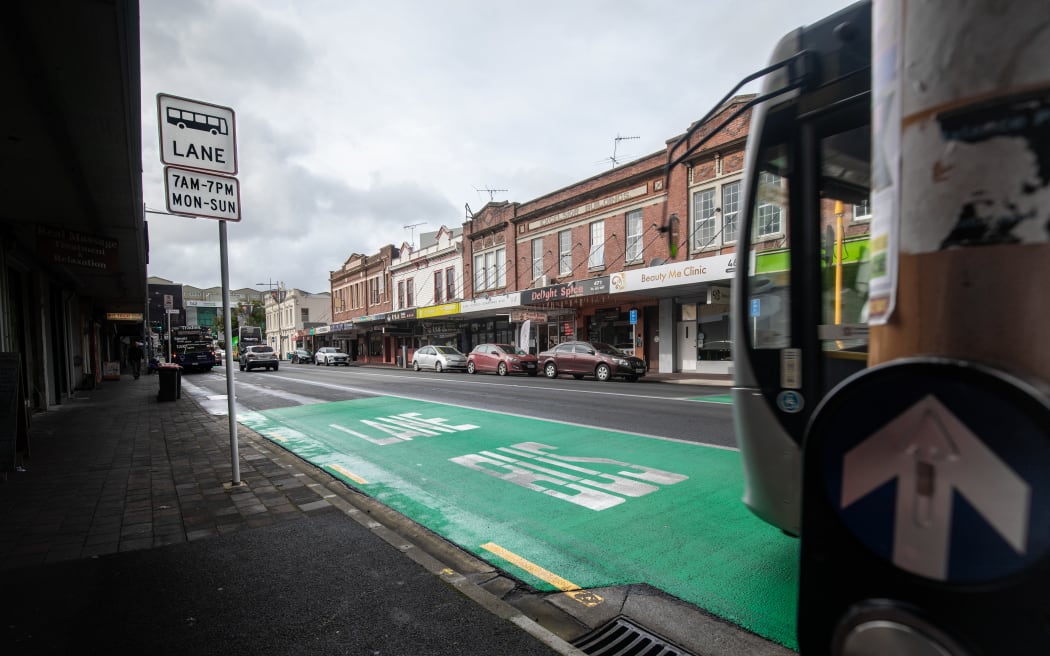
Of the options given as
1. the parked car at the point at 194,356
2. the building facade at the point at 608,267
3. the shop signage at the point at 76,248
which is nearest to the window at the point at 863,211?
the building facade at the point at 608,267

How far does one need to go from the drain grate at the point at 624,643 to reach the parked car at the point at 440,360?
80.0ft

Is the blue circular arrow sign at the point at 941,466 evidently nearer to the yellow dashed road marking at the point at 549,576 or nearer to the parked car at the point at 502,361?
the yellow dashed road marking at the point at 549,576

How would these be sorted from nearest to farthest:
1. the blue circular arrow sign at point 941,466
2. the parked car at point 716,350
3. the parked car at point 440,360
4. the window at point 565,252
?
the blue circular arrow sign at point 941,466, the parked car at point 716,350, the window at point 565,252, the parked car at point 440,360

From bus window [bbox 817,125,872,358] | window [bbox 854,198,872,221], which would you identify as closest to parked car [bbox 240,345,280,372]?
bus window [bbox 817,125,872,358]

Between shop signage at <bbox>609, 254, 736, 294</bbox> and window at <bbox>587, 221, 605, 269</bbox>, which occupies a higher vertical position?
window at <bbox>587, 221, 605, 269</bbox>

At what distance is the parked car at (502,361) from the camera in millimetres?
22984

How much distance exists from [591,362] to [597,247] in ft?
25.4

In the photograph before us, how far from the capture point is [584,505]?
15.4 feet

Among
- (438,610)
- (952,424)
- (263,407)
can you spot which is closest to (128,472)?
(438,610)

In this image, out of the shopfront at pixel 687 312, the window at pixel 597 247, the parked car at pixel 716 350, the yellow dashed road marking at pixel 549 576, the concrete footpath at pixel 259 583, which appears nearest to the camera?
the concrete footpath at pixel 259 583

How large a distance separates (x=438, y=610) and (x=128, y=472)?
5197mm

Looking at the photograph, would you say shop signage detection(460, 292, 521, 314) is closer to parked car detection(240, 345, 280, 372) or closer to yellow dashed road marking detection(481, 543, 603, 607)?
parked car detection(240, 345, 280, 372)

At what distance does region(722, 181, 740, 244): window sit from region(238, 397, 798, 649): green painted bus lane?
45.2 feet

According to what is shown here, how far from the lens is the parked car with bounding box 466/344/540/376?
23.0m
